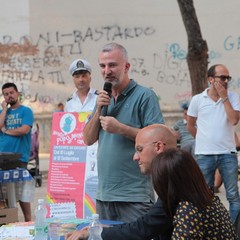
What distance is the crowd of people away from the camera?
3.13 m

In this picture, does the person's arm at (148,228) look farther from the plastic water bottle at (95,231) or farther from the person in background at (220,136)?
the person in background at (220,136)

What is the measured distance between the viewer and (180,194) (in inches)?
123

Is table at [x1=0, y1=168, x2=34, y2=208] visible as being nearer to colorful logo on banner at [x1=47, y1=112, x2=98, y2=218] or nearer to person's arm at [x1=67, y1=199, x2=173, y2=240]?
colorful logo on banner at [x1=47, y1=112, x2=98, y2=218]

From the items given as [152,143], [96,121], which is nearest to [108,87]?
[96,121]

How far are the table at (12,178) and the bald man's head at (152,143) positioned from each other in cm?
397

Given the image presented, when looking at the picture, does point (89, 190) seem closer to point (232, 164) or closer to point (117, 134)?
point (232, 164)

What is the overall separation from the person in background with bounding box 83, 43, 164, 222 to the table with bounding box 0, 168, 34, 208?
3.17 meters

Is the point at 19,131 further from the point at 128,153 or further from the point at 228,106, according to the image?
the point at 128,153

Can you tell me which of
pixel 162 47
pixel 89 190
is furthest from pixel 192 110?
pixel 162 47

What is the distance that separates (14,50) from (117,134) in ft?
43.0

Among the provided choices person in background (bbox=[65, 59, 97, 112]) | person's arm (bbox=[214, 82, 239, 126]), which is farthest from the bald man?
person's arm (bbox=[214, 82, 239, 126])

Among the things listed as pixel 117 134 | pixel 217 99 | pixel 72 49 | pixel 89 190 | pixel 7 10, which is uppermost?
pixel 7 10

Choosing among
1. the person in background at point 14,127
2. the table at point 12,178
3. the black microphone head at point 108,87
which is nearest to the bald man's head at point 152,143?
the black microphone head at point 108,87

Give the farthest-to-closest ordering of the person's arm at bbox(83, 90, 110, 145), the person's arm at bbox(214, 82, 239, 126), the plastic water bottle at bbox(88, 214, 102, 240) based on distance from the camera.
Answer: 1. the person's arm at bbox(214, 82, 239, 126)
2. the person's arm at bbox(83, 90, 110, 145)
3. the plastic water bottle at bbox(88, 214, 102, 240)
